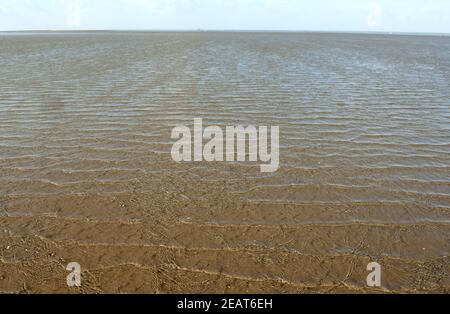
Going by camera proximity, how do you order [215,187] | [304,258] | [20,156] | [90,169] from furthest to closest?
[20,156] < [90,169] < [215,187] < [304,258]

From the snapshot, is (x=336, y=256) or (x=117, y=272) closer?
(x=117, y=272)

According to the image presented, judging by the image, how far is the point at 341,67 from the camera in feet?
75.0

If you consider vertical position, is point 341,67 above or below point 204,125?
above

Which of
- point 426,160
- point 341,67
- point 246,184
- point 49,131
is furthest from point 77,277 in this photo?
point 341,67

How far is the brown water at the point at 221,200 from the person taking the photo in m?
4.66

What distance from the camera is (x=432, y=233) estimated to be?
5.50 meters

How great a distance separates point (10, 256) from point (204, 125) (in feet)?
Answer: 21.6

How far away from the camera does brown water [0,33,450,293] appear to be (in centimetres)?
466

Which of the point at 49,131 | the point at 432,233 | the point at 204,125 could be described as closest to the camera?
the point at 432,233

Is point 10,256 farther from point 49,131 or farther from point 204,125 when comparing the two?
point 204,125

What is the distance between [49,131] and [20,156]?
5.98 feet

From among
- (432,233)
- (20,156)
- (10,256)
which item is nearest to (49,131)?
(20,156)

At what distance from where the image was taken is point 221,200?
21.0ft
